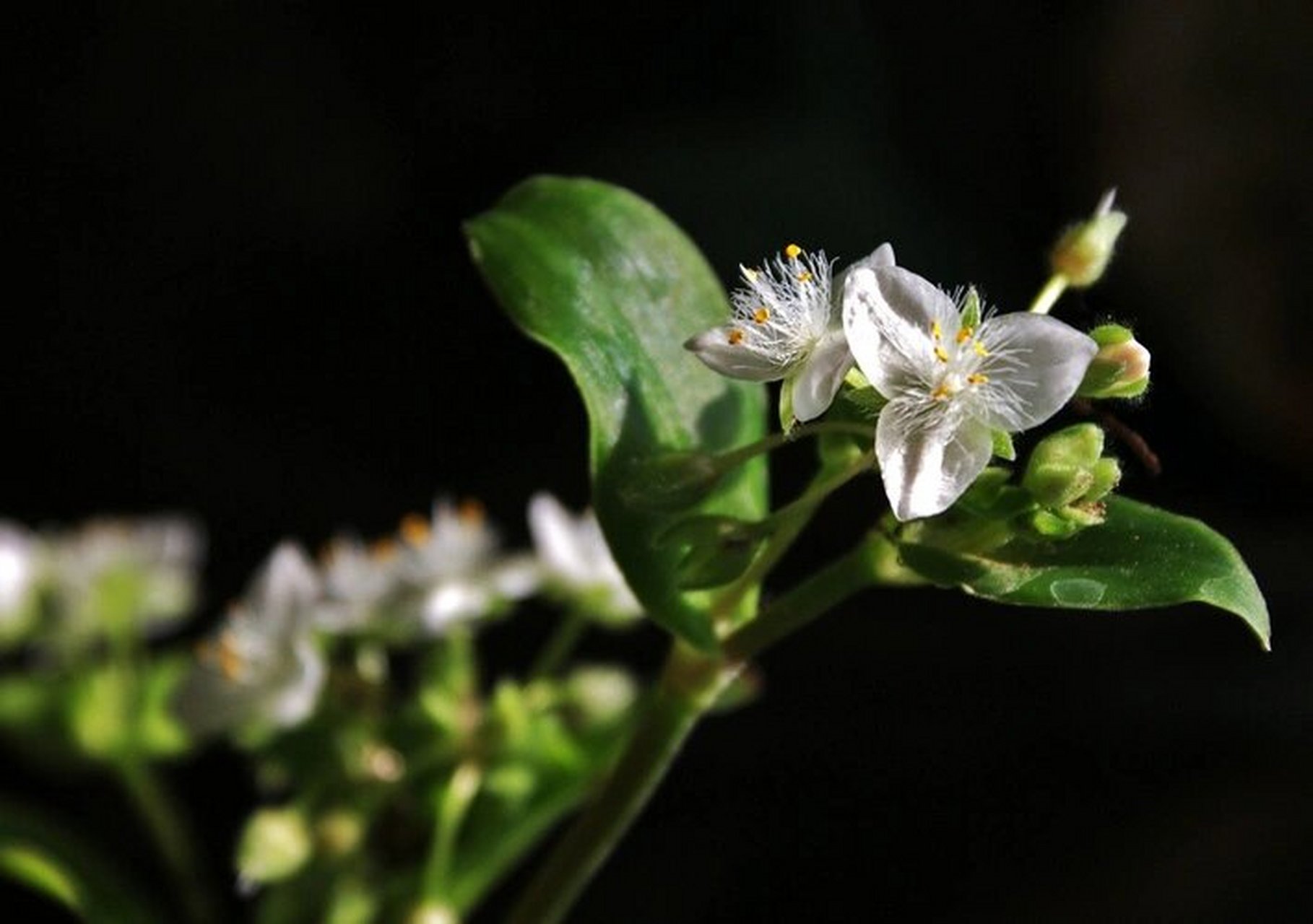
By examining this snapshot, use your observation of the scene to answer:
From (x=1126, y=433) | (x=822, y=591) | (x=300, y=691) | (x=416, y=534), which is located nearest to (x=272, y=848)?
(x=300, y=691)

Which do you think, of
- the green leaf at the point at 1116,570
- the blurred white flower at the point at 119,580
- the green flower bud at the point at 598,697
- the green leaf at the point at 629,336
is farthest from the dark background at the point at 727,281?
the green leaf at the point at 1116,570

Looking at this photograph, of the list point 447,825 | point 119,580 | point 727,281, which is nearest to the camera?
point 447,825

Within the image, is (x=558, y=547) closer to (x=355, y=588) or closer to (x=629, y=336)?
(x=355, y=588)

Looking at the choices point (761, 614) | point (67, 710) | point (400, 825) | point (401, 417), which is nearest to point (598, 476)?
point (761, 614)

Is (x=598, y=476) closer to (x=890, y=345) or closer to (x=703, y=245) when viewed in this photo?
(x=890, y=345)

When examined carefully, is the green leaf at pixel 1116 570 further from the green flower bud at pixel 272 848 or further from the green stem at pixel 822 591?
the green flower bud at pixel 272 848

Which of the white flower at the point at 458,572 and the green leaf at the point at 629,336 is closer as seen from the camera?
the green leaf at the point at 629,336

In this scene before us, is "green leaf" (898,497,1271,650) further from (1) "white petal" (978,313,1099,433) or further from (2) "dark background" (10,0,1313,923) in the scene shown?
(2) "dark background" (10,0,1313,923)
